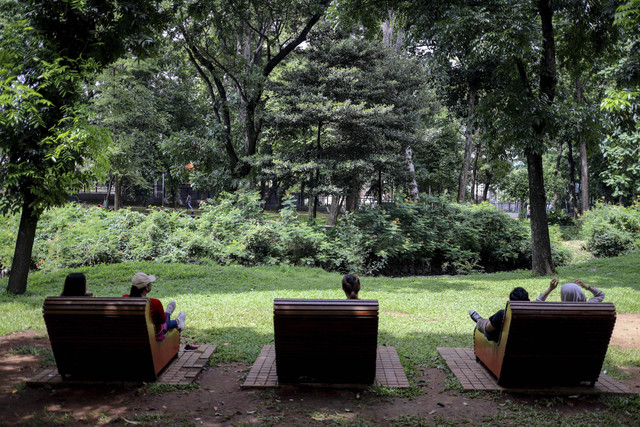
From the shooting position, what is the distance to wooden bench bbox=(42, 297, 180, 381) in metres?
4.77

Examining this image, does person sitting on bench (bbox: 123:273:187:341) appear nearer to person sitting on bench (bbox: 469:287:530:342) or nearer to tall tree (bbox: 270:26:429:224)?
person sitting on bench (bbox: 469:287:530:342)

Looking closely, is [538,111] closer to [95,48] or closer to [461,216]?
[461,216]

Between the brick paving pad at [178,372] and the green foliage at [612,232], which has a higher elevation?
the green foliage at [612,232]

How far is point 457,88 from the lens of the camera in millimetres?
26141

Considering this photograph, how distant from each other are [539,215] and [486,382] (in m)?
9.02

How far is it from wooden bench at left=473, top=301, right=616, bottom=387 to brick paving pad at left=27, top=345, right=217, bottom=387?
3.32 metres

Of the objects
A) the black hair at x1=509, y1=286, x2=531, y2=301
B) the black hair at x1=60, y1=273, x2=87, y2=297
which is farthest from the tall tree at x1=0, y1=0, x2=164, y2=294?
the black hair at x1=509, y1=286, x2=531, y2=301

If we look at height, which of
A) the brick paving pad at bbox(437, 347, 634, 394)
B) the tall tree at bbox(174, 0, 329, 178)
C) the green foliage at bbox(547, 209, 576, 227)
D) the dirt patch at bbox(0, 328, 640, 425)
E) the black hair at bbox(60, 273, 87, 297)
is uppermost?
the tall tree at bbox(174, 0, 329, 178)

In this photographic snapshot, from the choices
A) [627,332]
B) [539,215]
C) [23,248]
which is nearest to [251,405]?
[627,332]

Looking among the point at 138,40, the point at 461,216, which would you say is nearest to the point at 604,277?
the point at 461,216

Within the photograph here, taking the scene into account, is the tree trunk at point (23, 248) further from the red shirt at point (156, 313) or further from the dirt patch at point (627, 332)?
the dirt patch at point (627, 332)

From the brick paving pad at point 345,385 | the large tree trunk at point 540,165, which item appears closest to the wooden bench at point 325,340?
the brick paving pad at point 345,385

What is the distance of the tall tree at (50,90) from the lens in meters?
8.87

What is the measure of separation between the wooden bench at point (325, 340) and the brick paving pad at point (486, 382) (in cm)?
111
